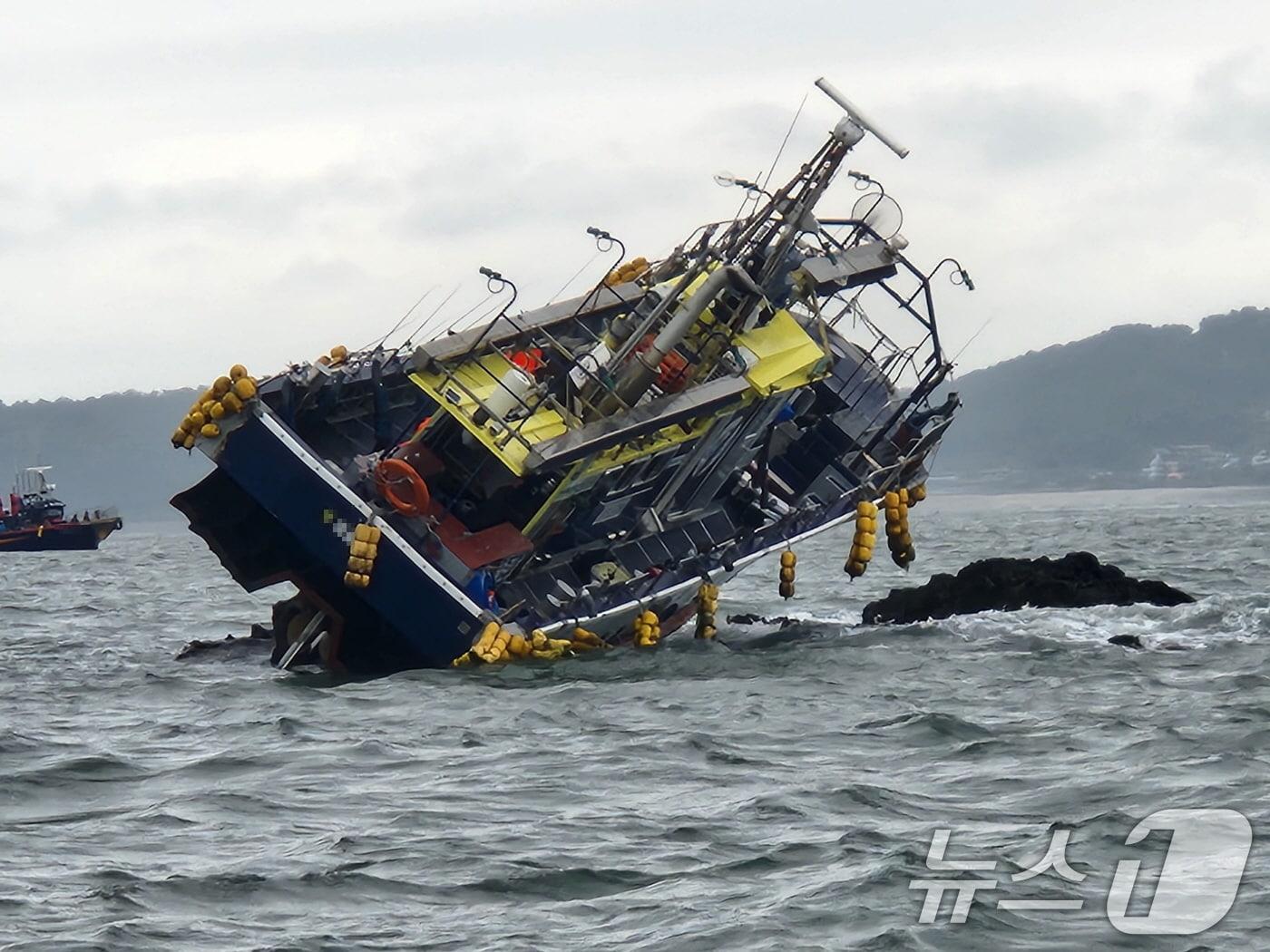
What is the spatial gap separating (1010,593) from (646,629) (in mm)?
7576

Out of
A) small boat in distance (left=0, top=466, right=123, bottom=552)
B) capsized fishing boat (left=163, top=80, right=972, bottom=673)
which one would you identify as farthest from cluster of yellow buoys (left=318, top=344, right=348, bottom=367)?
small boat in distance (left=0, top=466, right=123, bottom=552)

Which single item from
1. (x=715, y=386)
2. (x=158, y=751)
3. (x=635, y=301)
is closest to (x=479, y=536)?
(x=715, y=386)

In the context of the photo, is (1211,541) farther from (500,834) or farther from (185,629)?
(500,834)

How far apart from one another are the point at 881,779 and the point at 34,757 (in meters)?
7.34

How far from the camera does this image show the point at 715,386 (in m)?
24.3

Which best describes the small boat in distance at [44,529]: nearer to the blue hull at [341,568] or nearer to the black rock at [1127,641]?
the blue hull at [341,568]

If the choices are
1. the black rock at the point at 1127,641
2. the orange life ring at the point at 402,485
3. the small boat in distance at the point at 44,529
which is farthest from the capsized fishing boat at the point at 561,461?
the small boat in distance at the point at 44,529

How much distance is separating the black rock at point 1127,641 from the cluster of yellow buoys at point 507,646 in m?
7.02

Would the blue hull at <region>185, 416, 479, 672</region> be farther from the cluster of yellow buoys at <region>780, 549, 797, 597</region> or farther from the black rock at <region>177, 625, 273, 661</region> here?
the cluster of yellow buoys at <region>780, 549, 797, 597</region>

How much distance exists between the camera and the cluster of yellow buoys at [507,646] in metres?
22.4

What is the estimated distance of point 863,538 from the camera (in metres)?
27.0

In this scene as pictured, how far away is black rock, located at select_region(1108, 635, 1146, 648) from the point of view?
24672 mm

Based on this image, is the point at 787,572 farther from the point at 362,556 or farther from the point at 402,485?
the point at 362,556

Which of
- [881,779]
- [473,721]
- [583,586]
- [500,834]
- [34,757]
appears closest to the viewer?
[500,834]
